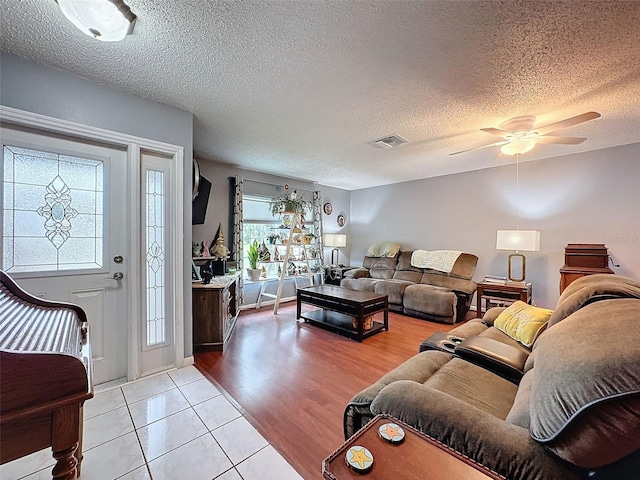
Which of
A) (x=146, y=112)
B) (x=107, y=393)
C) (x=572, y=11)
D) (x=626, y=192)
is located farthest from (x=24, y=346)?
(x=626, y=192)

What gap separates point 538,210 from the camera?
404cm

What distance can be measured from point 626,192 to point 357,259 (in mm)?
4480

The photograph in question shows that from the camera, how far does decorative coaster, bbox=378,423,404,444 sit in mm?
800

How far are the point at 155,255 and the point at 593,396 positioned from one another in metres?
2.83

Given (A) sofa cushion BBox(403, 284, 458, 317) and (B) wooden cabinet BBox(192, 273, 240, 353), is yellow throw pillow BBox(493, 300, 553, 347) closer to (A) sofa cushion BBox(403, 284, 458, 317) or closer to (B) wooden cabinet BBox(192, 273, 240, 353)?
(A) sofa cushion BBox(403, 284, 458, 317)

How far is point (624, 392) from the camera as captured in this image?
650mm

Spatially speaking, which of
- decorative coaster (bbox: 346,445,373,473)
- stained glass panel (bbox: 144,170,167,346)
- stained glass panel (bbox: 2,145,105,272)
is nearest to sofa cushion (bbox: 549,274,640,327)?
decorative coaster (bbox: 346,445,373,473)

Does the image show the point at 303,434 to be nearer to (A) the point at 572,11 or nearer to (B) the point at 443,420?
(B) the point at 443,420

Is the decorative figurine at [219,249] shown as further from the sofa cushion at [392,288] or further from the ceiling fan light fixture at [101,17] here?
the ceiling fan light fixture at [101,17]

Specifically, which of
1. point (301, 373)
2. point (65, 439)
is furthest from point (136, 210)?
point (301, 373)

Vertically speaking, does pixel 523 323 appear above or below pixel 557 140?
below

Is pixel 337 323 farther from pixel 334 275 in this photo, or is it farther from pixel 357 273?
pixel 334 275

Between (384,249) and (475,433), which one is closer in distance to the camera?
(475,433)

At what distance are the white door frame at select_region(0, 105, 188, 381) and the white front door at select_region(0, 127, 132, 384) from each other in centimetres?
7
